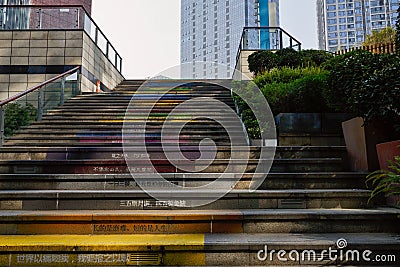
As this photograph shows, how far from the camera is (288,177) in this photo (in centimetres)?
384

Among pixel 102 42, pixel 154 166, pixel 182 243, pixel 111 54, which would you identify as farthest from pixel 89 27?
pixel 182 243

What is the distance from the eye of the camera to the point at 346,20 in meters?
99.8

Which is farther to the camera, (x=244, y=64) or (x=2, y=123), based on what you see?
(x=244, y=64)

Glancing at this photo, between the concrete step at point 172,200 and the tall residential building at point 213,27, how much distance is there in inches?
2955

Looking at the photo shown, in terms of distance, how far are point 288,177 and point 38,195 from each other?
2643 mm

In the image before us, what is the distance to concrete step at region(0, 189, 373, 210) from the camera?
332 centimetres

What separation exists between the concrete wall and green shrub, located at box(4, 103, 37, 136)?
476 centimetres

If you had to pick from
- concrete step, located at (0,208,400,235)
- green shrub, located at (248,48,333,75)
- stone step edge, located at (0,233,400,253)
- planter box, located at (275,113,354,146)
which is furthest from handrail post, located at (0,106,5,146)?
green shrub, located at (248,48,333,75)

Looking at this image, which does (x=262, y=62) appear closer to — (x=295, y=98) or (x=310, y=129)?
(x=295, y=98)

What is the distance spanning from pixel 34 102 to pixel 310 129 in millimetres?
5506

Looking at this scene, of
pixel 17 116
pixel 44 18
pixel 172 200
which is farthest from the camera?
pixel 44 18

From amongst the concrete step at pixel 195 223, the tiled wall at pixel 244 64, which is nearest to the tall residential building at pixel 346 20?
the tiled wall at pixel 244 64

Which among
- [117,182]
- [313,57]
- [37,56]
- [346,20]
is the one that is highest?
[346,20]

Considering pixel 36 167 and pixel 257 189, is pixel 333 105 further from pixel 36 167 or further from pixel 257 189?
pixel 36 167
